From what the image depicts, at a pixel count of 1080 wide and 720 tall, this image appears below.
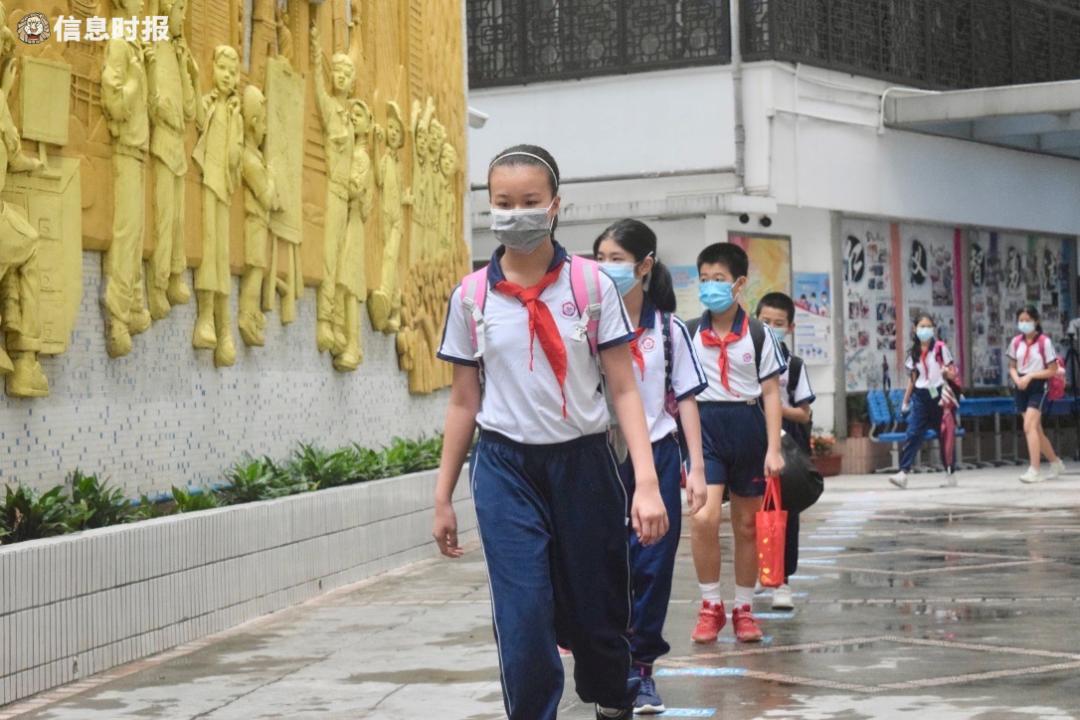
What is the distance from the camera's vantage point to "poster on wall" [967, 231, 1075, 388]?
88.4 feet

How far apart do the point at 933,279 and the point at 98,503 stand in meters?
18.3

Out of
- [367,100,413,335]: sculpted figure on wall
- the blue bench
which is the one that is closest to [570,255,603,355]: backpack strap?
[367,100,413,335]: sculpted figure on wall

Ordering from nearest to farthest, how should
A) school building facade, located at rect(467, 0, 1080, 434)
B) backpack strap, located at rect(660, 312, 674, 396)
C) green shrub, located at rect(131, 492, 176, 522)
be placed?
backpack strap, located at rect(660, 312, 674, 396) → green shrub, located at rect(131, 492, 176, 522) → school building facade, located at rect(467, 0, 1080, 434)

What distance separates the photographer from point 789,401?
34.1 feet

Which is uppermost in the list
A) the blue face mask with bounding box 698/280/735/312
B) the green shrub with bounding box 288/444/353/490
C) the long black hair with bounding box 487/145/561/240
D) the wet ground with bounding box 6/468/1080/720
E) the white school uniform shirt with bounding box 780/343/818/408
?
the long black hair with bounding box 487/145/561/240

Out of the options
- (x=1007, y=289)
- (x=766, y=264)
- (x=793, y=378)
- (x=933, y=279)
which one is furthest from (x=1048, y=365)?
(x=793, y=378)

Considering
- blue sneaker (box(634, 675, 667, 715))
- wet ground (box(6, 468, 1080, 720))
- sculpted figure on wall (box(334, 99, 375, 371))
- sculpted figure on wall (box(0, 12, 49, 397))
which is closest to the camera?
blue sneaker (box(634, 675, 667, 715))

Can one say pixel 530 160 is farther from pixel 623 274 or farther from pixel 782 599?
pixel 782 599

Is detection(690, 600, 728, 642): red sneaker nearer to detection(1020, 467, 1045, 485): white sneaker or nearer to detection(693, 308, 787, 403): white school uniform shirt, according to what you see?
detection(693, 308, 787, 403): white school uniform shirt

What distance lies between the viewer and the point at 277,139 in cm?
1254

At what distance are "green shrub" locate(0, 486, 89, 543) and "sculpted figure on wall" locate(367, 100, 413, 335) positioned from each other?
615 cm

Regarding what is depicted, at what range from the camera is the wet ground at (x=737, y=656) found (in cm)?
757

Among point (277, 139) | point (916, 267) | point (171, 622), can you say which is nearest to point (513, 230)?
point (171, 622)

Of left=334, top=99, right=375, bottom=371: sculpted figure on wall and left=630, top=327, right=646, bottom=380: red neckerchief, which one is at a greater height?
left=334, top=99, right=375, bottom=371: sculpted figure on wall
